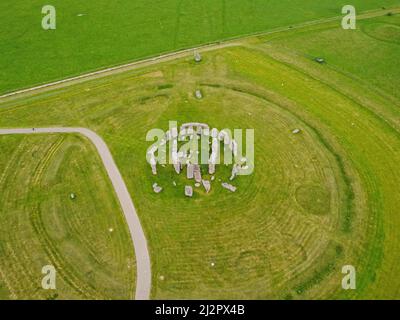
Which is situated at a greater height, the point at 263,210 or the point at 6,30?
the point at 6,30

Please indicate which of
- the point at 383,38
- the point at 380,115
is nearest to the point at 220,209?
the point at 380,115

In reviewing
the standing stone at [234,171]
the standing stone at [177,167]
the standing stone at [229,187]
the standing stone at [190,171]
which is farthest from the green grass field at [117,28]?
the standing stone at [229,187]

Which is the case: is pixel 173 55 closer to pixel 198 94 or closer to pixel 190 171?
pixel 198 94

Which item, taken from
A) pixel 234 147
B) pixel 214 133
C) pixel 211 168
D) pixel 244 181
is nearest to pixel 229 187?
pixel 244 181

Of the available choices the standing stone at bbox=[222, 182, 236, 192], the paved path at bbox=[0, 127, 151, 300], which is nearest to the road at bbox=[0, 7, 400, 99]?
the paved path at bbox=[0, 127, 151, 300]
